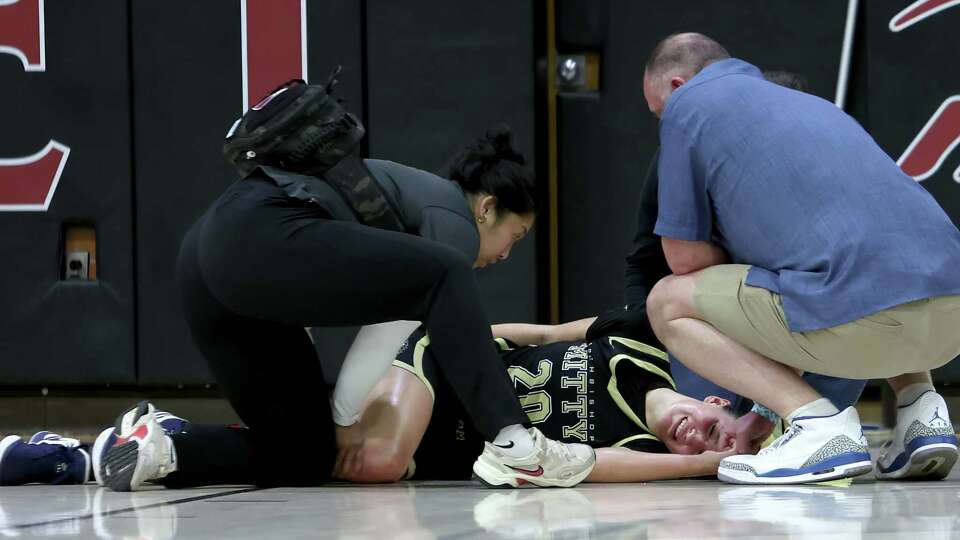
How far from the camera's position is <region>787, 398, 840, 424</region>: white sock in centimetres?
211

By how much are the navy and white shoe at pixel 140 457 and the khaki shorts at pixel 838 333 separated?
3.12 ft

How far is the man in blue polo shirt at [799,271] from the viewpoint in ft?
6.80

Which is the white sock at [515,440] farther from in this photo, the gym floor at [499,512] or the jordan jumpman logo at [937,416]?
the jordan jumpman logo at [937,416]

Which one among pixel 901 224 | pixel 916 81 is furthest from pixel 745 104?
pixel 916 81

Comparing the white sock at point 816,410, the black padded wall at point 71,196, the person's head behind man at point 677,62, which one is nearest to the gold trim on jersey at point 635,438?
the white sock at point 816,410

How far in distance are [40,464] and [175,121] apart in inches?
68.7

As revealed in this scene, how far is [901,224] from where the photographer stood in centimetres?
208

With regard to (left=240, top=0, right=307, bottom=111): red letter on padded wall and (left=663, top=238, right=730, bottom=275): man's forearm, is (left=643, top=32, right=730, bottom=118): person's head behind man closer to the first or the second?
(left=663, top=238, right=730, bottom=275): man's forearm

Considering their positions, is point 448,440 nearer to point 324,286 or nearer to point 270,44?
point 324,286

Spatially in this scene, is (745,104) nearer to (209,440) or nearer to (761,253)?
(761,253)

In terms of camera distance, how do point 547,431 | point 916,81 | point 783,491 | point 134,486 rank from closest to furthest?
point 783,491, point 134,486, point 547,431, point 916,81

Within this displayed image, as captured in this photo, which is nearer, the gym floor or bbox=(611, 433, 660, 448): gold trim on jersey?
the gym floor

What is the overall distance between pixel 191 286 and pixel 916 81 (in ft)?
8.00

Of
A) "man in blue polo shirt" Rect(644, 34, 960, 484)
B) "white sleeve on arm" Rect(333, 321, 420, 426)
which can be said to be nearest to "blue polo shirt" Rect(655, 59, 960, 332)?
"man in blue polo shirt" Rect(644, 34, 960, 484)
